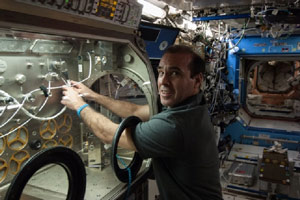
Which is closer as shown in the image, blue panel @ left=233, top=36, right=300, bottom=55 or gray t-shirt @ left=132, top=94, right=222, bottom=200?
gray t-shirt @ left=132, top=94, right=222, bottom=200

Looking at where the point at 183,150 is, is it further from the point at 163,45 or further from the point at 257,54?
the point at 257,54

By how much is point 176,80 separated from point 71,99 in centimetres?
94

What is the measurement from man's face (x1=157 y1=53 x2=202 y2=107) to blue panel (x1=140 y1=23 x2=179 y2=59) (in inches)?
33.0

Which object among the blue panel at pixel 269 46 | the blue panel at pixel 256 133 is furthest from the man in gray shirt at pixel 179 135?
the blue panel at pixel 256 133

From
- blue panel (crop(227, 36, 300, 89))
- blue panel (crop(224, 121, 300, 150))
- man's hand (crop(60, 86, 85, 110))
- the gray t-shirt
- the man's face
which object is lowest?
blue panel (crop(224, 121, 300, 150))

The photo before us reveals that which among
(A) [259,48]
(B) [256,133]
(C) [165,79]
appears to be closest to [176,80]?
(C) [165,79]

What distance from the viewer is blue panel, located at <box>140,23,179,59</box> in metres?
2.56

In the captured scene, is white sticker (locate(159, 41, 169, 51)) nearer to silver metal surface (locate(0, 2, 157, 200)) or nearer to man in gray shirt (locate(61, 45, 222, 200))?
silver metal surface (locate(0, 2, 157, 200))

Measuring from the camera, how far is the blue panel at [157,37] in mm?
2563

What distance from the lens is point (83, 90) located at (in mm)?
2322

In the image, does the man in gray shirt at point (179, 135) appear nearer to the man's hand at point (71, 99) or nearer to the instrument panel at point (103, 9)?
the man's hand at point (71, 99)

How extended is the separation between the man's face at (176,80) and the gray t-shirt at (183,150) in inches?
2.6

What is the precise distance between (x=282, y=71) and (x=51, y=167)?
998cm

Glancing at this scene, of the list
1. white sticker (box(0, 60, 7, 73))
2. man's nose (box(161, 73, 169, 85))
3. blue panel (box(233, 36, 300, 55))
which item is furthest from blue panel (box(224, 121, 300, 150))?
white sticker (box(0, 60, 7, 73))
